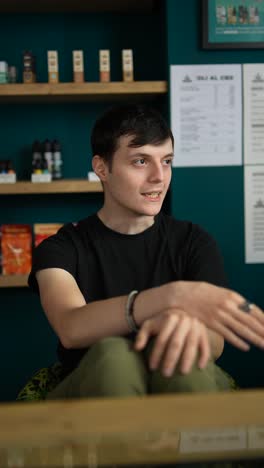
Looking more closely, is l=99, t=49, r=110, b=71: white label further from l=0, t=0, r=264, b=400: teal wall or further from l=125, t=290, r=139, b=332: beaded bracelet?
l=125, t=290, r=139, b=332: beaded bracelet

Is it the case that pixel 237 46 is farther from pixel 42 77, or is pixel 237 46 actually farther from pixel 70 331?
pixel 70 331

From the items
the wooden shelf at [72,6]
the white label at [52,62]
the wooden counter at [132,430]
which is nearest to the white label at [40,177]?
the white label at [52,62]

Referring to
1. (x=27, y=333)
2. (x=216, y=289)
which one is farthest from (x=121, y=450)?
(x=27, y=333)

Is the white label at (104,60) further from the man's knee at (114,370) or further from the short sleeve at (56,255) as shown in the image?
the man's knee at (114,370)

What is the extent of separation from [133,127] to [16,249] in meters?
1.48

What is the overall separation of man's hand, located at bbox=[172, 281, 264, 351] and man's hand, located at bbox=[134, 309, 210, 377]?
0.04 m

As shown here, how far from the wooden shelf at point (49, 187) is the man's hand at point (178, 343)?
69.9 inches

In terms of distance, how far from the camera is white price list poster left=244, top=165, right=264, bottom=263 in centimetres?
293

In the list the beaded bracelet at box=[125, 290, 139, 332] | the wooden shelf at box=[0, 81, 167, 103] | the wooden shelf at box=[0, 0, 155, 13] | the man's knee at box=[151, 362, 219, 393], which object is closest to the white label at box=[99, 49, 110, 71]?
the wooden shelf at box=[0, 81, 167, 103]

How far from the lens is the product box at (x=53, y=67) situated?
9.75ft

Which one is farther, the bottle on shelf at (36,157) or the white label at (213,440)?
the bottle on shelf at (36,157)

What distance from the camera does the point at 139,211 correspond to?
171 cm

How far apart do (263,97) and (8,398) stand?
1931 mm

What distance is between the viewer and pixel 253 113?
9.59ft
